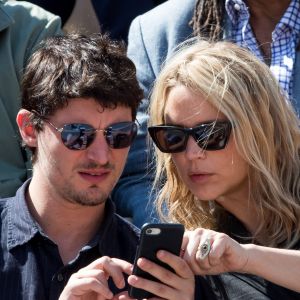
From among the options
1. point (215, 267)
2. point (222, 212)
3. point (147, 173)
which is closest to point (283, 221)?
point (222, 212)

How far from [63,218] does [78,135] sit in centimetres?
28

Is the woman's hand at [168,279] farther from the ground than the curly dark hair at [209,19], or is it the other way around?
the curly dark hair at [209,19]

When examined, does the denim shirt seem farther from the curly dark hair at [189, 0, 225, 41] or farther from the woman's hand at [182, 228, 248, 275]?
the curly dark hair at [189, 0, 225, 41]

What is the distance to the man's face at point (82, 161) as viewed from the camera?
2793 mm

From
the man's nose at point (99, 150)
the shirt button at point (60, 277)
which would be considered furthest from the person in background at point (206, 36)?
the shirt button at point (60, 277)

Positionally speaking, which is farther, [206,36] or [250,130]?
[206,36]

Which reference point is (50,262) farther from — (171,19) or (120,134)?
(171,19)

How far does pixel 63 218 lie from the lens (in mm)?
2869

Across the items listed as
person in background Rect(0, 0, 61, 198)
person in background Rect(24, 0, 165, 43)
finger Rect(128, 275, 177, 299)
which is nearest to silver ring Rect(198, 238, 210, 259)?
finger Rect(128, 275, 177, 299)

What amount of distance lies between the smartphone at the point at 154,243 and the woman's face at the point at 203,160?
490mm

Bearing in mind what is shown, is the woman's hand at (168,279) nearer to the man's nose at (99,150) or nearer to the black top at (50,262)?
the black top at (50,262)

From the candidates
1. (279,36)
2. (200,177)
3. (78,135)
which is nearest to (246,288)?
(200,177)

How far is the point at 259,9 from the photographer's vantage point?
3.74 meters

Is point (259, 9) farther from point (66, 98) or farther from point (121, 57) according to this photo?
point (66, 98)
